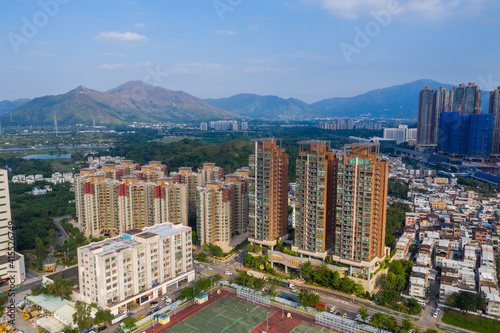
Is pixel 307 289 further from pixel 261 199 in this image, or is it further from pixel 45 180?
pixel 45 180

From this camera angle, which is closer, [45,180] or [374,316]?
[374,316]

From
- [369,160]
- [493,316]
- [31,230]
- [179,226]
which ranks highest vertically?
[369,160]

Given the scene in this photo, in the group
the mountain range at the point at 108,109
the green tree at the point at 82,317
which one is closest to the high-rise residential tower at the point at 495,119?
the green tree at the point at 82,317

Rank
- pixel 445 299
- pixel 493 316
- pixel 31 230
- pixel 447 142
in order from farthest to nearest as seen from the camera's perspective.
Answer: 1. pixel 447 142
2. pixel 31 230
3. pixel 445 299
4. pixel 493 316

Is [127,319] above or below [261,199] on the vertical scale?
below

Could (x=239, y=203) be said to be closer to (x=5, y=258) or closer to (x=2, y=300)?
(x=5, y=258)

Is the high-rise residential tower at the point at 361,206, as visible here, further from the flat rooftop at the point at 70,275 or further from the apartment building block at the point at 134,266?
the flat rooftop at the point at 70,275

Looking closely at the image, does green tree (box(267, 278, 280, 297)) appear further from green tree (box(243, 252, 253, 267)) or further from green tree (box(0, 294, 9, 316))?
green tree (box(0, 294, 9, 316))

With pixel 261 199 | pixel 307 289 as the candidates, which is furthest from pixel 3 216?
pixel 307 289
